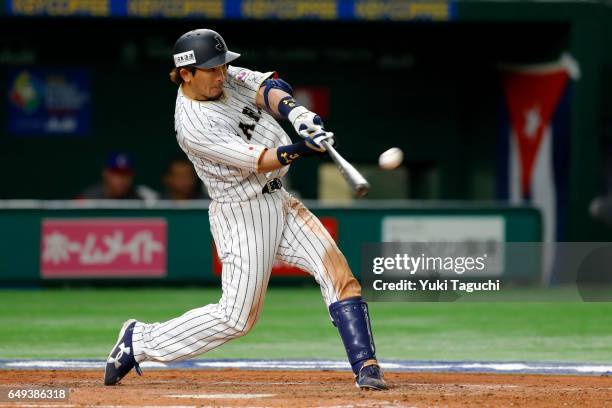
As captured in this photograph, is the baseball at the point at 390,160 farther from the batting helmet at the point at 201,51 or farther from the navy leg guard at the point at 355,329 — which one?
the batting helmet at the point at 201,51

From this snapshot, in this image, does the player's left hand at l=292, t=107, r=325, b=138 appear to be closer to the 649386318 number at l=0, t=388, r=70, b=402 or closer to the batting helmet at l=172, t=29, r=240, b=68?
the batting helmet at l=172, t=29, r=240, b=68

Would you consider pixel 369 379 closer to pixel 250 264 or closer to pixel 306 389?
pixel 306 389

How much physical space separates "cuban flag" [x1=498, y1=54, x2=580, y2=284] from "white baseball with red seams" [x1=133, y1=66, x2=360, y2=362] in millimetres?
7496

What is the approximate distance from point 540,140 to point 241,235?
8.66 meters

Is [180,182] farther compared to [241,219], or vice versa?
[180,182]

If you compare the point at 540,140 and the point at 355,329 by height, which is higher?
the point at 355,329

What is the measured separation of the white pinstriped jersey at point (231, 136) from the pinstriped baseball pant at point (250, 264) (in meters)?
0.09

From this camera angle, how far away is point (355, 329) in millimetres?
5738

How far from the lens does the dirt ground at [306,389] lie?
537cm
